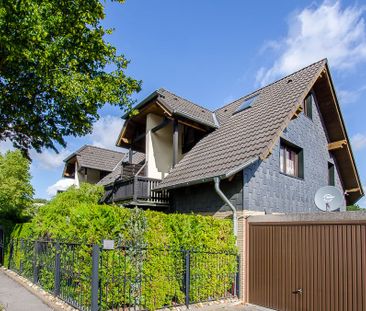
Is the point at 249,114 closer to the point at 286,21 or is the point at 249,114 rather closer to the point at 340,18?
the point at 286,21

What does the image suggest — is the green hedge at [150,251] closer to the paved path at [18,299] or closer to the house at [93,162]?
the paved path at [18,299]

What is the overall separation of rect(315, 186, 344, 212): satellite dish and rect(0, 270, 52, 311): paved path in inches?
306

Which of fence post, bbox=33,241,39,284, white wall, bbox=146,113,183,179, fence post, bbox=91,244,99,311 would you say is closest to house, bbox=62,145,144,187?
white wall, bbox=146,113,183,179

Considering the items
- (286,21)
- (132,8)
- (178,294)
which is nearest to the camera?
(178,294)

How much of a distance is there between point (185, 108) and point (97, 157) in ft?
41.2

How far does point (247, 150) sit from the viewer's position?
10.1 meters

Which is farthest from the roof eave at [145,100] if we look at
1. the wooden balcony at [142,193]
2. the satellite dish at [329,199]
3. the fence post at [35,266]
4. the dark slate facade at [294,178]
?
the satellite dish at [329,199]

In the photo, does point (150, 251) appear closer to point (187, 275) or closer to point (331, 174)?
point (187, 275)

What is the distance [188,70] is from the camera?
560 inches

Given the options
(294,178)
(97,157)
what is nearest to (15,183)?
(97,157)

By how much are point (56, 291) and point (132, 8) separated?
1009 cm

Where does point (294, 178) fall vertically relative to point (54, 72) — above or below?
below

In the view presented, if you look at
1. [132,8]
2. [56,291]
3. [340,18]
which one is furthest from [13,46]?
[340,18]

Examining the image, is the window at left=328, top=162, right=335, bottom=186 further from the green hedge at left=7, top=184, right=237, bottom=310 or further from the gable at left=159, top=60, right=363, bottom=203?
the green hedge at left=7, top=184, right=237, bottom=310
